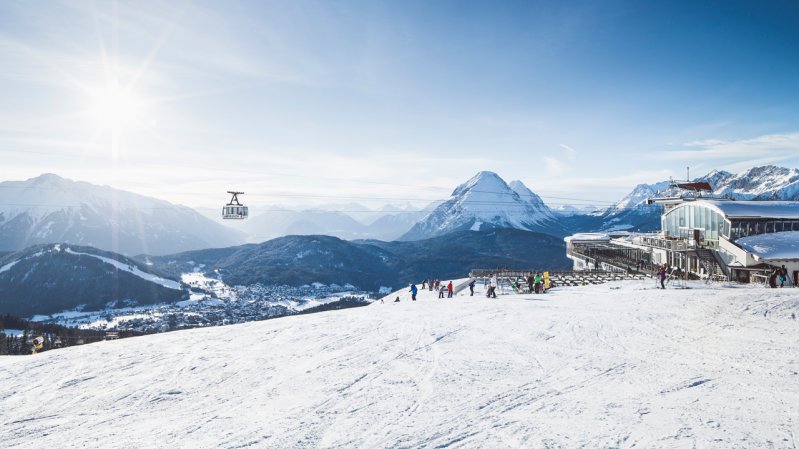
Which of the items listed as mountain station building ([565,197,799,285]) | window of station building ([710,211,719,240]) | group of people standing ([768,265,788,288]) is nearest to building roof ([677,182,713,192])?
mountain station building ([565,197,799,285])

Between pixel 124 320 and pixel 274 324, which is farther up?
pixel 274 324

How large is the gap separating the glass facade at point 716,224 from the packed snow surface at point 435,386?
75.8ft

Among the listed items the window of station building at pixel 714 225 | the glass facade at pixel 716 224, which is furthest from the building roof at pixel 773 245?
the window of station building at pixel 714 225

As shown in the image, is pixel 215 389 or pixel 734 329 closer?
A: pixel 215 389

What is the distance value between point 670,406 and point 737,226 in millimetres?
38242

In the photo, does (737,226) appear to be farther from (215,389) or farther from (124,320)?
(124,320)

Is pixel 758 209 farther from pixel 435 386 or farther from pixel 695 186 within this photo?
pixel 435 386

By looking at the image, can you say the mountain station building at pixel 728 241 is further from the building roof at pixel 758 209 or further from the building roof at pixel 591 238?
the building roof at pixel 591 238

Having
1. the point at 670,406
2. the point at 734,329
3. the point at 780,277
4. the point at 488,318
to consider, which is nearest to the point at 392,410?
the point at 670,406

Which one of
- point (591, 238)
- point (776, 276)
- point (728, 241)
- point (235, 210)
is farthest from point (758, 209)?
point (235, 210)

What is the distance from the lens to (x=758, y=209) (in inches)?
1590

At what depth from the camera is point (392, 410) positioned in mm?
10109

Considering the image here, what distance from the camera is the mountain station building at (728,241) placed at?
3431 centimetres

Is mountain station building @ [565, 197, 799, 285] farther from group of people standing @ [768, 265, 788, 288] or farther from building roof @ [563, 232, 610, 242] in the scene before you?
building roof @ [563, 232, 610, 242]
